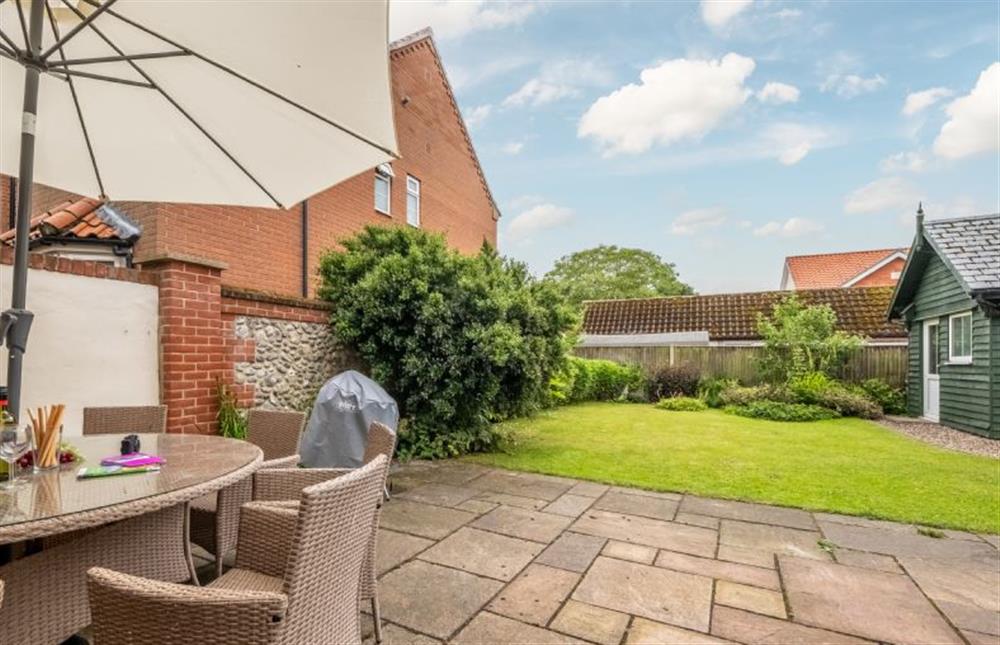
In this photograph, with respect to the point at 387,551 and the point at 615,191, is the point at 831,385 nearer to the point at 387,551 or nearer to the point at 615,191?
the point at 615,191

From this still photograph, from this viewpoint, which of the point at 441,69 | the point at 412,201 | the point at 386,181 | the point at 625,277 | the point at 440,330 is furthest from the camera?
the point at 625,277

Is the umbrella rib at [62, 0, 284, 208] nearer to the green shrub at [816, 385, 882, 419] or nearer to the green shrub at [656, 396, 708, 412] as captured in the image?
the green shrub at [656, 396, 708, 412]

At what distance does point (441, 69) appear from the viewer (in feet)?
45.3

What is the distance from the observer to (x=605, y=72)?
981cm

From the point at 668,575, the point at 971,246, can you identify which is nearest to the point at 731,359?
the point at 971,246

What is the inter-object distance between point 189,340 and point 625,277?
33860 millimetres

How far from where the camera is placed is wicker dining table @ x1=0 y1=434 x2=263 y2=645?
4.70 ft

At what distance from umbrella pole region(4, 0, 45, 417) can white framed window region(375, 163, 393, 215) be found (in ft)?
28.8

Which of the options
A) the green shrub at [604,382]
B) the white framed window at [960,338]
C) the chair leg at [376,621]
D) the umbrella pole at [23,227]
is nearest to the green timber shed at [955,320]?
the white framed window at [960,338]

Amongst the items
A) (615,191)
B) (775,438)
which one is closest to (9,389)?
(775,438)

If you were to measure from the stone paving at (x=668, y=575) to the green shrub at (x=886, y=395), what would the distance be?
909 cm

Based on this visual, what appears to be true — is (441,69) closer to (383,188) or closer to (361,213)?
(383,188)

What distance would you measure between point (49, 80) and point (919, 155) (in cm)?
1702

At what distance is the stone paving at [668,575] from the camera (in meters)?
2.39
